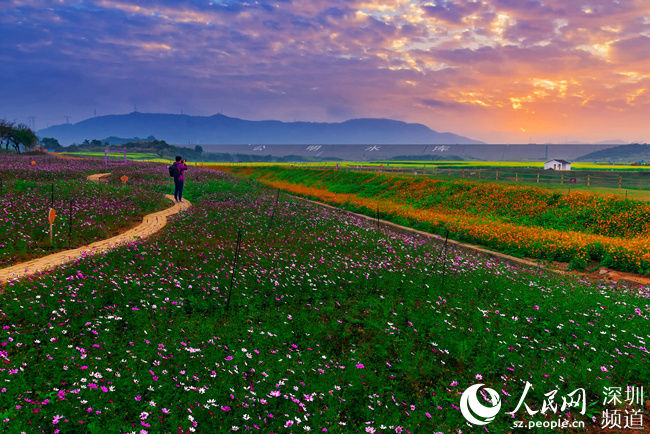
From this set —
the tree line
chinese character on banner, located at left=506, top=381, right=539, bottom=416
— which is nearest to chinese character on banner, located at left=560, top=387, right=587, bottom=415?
chinese character on banner, located at left=506, top=381, right=539, bottom=416

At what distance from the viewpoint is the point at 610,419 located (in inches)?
Answer: 239

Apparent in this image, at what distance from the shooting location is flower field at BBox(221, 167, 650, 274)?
18.7 m

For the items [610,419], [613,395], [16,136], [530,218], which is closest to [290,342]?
[610,419]

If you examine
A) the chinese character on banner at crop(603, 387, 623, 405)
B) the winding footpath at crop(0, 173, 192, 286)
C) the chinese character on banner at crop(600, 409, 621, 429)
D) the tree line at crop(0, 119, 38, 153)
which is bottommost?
the chinese character on banner at crop(600, 409, 621, 429)

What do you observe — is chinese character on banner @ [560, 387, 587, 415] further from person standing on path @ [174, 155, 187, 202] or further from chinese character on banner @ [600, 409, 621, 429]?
person standing on path @ [174, 155, 187, 202]

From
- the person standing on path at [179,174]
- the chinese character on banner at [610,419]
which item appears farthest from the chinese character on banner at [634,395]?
the person standing on path at [179,174]

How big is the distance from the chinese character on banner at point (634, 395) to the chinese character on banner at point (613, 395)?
Result: 0.33ft

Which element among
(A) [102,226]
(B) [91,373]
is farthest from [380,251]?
(A) [102,226]

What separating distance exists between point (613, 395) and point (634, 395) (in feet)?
1.37

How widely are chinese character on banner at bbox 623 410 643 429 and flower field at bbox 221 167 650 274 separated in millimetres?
12867

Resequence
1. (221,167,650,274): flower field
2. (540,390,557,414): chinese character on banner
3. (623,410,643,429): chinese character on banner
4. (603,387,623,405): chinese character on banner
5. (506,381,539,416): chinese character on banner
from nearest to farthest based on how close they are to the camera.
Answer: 1. (623,410,643,429): chinese character on banner
2. (506,381,539,416): chinese character on banner
3. (540,390,557,414): chinese character on banner
4. (603,387,623,405): chinese character on banner
5. (221,167,650,274): flower field

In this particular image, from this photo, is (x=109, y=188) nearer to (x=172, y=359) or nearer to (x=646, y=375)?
(x=172, y=359)

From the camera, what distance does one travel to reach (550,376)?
273 inches

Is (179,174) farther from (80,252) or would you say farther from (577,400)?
(577,400)
